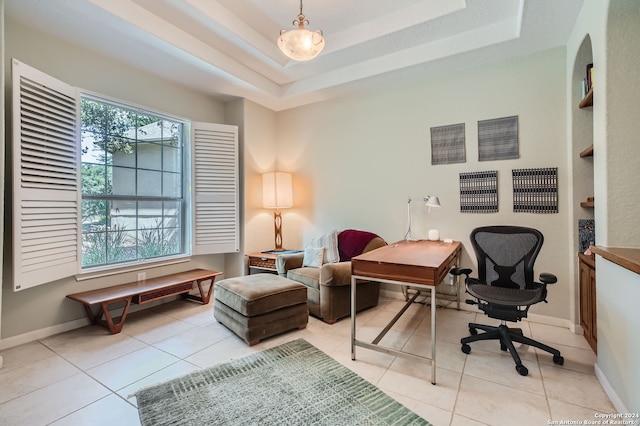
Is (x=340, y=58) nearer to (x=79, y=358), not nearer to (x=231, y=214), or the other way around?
(x=231, y=214)

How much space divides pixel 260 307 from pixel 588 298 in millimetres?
2811

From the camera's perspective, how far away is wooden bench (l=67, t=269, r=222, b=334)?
2.77 m

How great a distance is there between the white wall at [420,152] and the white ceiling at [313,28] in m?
0.27

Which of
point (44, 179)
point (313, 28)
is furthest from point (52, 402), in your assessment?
point (313, 28)

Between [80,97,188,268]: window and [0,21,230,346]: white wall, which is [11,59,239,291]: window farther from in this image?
[0,21,230,346]: white wall

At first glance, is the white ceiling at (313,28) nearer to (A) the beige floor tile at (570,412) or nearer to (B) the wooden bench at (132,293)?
(B) the wooden bench at (132,293)

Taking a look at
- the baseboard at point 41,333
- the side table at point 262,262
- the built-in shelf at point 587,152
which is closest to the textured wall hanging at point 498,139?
the built-in shelf at point 587,152

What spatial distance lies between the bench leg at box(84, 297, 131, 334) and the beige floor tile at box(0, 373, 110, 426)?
0.75 meters

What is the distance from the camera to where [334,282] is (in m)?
3.01

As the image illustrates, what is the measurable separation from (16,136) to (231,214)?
2300mm

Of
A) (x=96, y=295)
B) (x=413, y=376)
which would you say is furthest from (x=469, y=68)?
(x=96, y=295)

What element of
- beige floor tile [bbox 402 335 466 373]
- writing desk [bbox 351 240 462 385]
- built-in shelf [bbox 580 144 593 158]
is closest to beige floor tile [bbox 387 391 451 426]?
writing desk [bbox 351 240 462 385]

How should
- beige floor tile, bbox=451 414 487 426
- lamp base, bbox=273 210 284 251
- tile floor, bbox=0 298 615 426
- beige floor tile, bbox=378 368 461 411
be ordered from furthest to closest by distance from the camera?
lamp base, bbox=273 210 284 251
beige floor tile, bbox=378 368 461 411
tile floor, bbox=0 298 615 426
beige floor tile, bbox=451 414 487 426

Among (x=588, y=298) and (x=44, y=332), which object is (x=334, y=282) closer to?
(x=588, y=298)
